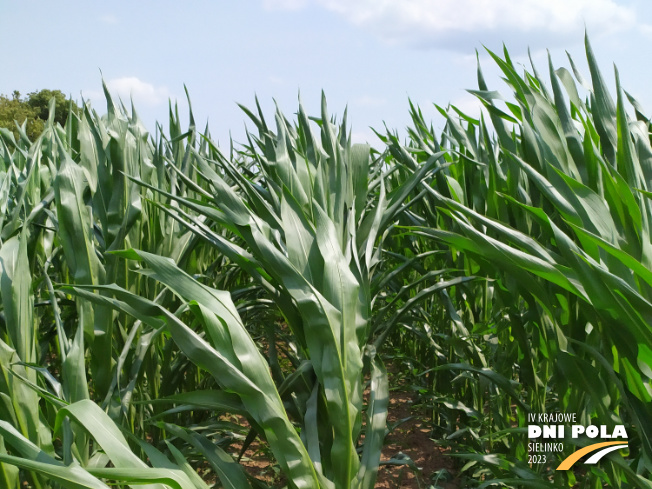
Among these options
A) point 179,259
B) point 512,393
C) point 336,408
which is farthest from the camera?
point 179,259

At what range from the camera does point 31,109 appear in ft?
70.4

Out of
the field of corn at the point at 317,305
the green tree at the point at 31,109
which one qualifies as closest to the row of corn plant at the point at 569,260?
the field of corn at the point at 317,305

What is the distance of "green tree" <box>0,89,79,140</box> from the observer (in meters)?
18.1

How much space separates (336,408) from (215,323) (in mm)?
260

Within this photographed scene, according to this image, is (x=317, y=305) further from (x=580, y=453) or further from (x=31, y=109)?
(x=31, y=109)

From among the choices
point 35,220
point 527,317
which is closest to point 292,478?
point 527,317

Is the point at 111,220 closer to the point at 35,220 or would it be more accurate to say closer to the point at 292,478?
the point at 35,220

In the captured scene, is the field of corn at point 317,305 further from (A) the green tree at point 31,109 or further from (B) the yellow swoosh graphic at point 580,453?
(A) the green tree at point 31,109

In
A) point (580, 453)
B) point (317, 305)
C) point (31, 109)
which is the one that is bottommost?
point (580, 453)

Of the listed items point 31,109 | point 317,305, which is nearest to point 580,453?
point 317,305

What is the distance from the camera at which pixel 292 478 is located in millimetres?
947

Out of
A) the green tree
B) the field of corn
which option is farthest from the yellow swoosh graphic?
the green tree

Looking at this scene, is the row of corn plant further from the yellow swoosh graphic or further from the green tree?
the green tree

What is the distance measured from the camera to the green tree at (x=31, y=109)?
1809 cm
